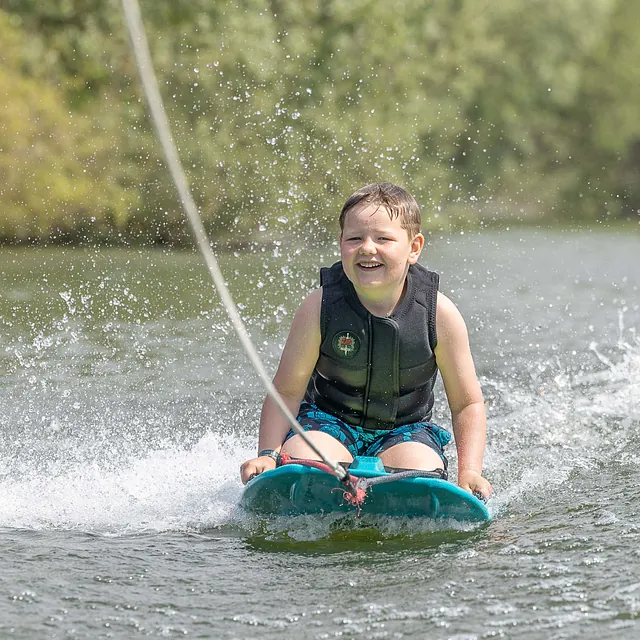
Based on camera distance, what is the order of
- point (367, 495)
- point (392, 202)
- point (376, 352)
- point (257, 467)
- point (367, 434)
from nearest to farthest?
point (367, 495)
point (257, 467)
point (392, 202)
point (376, 352)
point (367, 434)

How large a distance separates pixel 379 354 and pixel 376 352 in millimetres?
14

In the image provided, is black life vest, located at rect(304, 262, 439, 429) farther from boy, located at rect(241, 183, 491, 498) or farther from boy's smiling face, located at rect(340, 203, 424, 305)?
boy's smiling face, located at rect(340, 203, 424, 305)

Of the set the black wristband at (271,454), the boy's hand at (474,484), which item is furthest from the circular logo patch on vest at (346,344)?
the boy's hand at (474,484)

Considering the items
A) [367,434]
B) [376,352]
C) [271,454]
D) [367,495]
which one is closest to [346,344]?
[376,352]

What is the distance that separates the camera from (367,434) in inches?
165

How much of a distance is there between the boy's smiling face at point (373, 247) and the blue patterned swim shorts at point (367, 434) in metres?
0.51

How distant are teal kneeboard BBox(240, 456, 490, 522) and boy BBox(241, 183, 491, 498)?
20 centimetres

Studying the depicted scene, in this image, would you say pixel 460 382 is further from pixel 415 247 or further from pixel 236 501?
pixel 236 501

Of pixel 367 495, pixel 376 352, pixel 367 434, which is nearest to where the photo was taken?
pixel 367 495

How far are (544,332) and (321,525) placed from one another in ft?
16.6

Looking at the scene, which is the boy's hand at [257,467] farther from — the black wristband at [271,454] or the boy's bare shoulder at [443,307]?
the boy's bare shoulder at [443,307]

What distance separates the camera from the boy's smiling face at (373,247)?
3.90m

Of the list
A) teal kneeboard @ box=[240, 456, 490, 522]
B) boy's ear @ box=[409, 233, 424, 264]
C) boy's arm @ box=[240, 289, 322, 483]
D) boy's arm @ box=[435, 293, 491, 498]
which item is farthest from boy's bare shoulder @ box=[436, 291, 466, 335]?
teal kneeboard @ box=[240, 456, 490, 522]

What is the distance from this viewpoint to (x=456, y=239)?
63.8 ft
